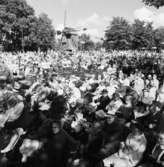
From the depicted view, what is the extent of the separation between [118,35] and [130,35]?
12.4 ft

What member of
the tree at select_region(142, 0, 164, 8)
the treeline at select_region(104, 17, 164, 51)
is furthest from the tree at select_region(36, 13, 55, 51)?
the tree at select_region(142, 0, 164, 8)

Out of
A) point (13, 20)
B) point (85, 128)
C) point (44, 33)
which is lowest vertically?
point (85, 128)

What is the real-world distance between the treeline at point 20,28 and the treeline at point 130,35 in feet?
84.2

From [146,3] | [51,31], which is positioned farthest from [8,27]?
[146,3]

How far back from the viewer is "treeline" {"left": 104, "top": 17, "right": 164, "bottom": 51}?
274 ft

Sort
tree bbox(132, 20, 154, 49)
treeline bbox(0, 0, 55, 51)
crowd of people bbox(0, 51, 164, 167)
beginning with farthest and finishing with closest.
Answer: tree bbox(132, 20, 154, 49), treeline bbox(0, 0, 55, 51), crowd of people bbox(0, 51, 164, 167)

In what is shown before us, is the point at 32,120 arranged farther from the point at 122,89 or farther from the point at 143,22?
the point at 143,22

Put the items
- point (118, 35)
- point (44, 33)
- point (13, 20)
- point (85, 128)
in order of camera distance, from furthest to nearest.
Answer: point (118, 35)
point (44, 33)
point (13, 20)
point (85, 128)

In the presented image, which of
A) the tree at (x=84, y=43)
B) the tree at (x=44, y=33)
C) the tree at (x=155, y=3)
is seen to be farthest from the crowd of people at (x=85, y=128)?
the tree at (x=84, y=43)

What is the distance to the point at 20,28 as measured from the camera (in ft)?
197

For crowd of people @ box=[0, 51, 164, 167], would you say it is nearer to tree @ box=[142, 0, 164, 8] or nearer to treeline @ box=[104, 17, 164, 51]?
A: tree @ box=[142, 0, 164, 8]

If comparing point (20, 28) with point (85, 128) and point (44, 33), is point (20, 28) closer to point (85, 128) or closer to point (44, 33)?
point (44, 33)

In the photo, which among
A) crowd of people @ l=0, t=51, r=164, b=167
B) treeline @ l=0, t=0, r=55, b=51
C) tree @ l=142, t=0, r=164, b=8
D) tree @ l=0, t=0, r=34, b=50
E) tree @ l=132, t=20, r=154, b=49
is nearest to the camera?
crowd of people @ l=0, t=51, r=164, b=167

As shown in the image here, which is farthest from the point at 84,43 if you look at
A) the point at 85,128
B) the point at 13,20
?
the point at 85,128
